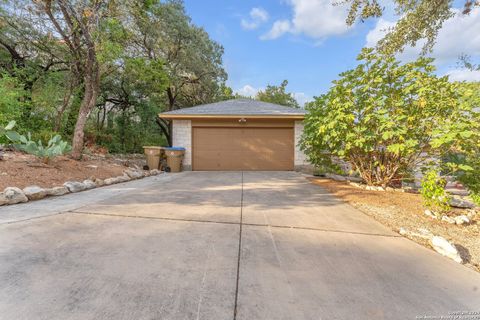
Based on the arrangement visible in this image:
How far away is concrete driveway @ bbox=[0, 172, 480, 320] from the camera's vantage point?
1.26 metres

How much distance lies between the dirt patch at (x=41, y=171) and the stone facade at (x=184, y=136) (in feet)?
11.3

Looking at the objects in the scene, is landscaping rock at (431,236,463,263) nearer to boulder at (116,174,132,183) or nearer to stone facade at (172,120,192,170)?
boulder at (116,174,132,183)

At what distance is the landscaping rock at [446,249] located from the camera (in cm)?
200

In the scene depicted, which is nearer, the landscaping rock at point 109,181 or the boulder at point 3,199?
the boulder at point 3,199

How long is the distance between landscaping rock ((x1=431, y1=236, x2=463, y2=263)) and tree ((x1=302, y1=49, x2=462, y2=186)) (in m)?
2.40

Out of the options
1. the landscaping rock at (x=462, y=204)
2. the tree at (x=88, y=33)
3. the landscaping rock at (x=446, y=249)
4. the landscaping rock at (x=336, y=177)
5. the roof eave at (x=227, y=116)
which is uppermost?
the tree at (x=88, y=33)

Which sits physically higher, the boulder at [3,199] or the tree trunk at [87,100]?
the tree trunk at [87,100]

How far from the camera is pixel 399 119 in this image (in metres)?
4.14

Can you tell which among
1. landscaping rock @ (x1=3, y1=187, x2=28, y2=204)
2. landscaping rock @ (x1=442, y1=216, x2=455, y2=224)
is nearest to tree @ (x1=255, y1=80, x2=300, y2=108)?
landscaping rock @ (x1=442, y1=216, x2=455, y2=224)

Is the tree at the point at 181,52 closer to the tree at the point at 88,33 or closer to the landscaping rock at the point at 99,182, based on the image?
the tree at the point at 88,33

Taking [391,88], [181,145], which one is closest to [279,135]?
[181,145]

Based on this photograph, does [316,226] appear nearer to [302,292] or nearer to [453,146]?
[302,292]

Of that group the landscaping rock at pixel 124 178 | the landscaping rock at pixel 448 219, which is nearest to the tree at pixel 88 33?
the landscaping rock at pixel 124 178

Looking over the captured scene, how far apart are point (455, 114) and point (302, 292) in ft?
14.7
